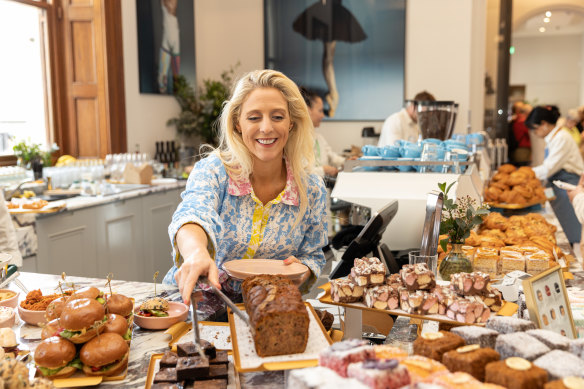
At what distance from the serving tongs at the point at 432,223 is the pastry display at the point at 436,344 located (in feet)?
2.34

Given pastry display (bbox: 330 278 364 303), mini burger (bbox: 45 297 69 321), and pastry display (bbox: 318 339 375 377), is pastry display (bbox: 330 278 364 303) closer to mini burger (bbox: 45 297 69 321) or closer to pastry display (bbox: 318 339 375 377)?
pastry display (bbox: 318 339 375 377)

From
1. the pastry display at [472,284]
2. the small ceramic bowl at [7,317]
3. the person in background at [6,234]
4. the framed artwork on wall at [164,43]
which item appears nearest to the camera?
the pastry display at [472,284]

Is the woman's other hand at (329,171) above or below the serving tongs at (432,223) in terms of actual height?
Result: below

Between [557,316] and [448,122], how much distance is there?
3282 mm

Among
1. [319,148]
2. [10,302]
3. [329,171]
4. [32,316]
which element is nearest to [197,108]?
[319,148]

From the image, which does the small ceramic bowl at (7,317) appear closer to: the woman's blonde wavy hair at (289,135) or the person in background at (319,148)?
the woman's blonde wavy hair at (289,135)

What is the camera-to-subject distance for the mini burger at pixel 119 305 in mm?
1604

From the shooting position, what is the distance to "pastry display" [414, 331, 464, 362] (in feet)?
3.92

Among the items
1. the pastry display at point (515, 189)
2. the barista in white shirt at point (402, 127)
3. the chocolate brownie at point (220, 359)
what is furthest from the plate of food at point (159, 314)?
the barista in white shirt at point (402, 127)

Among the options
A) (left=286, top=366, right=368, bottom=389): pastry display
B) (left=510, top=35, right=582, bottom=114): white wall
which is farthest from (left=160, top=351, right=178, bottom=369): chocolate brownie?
(left=510, top=35, right=582, bottom=114): white wall

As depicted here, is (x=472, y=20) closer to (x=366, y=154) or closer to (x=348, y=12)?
(x=348, y=12)

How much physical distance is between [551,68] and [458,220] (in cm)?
1918

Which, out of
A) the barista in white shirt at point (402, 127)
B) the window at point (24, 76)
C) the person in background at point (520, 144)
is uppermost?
the window at point (24, 76)

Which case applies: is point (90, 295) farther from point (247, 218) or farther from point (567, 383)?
point (567, 383)
